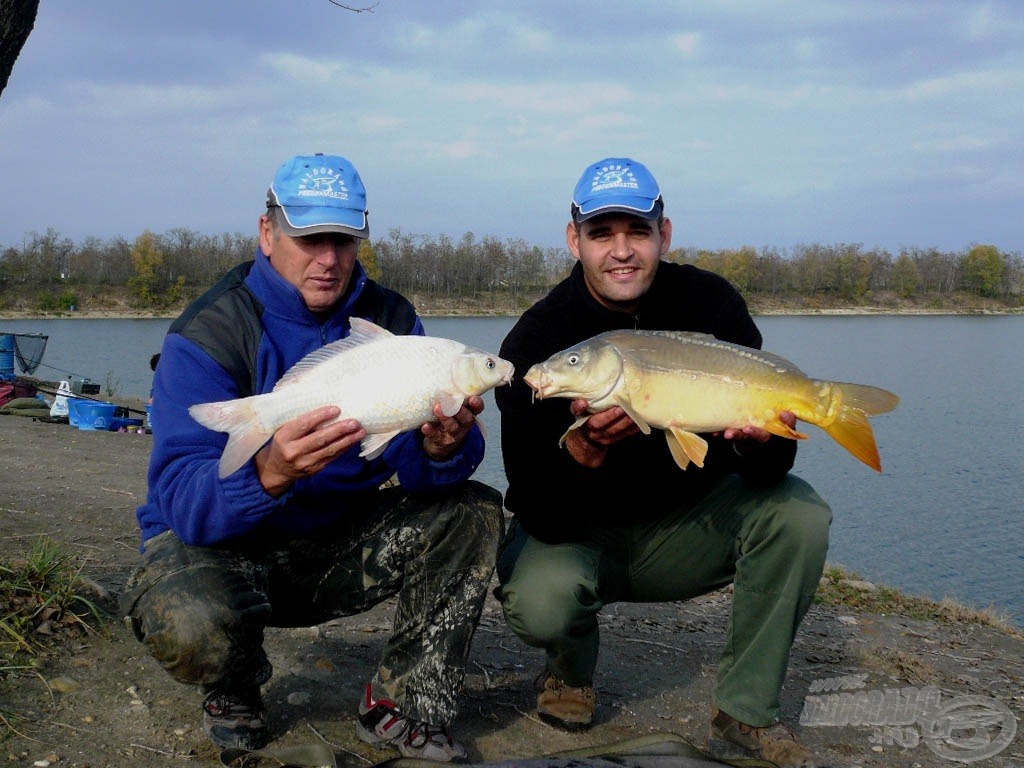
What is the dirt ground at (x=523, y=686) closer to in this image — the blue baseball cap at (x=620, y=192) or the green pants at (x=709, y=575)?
the green pants at (x=709, y=575)

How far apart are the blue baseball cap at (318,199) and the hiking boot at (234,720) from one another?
1521mm

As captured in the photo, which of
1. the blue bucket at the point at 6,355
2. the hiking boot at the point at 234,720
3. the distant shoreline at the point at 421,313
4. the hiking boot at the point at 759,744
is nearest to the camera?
the hiking boot at the point at 234,720

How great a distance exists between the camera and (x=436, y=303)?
52906 mm

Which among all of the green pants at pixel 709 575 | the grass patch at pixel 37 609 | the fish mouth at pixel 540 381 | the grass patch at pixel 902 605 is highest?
the fish mouth at pixel 540 381

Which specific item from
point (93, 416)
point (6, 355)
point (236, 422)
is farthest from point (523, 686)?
point (6, 355)

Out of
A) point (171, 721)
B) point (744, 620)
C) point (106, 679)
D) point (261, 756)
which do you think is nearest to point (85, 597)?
point (106, 679)

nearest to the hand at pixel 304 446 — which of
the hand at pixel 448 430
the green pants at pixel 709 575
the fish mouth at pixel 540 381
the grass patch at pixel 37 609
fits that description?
the hand at pixel 448 430

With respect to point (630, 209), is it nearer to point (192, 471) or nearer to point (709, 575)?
point (709, 575)

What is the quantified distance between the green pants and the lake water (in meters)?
0.28

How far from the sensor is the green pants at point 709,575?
3.01 metres

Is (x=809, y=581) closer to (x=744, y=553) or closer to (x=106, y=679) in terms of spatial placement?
(x=744, y=553)

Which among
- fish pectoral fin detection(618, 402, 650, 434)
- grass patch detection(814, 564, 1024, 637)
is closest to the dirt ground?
grass patch detection(814, 564, 1024, 637)

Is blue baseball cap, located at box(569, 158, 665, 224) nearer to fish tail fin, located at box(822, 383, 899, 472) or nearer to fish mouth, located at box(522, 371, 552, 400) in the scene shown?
fish mouth, located at box(522, 371, 552, 400)

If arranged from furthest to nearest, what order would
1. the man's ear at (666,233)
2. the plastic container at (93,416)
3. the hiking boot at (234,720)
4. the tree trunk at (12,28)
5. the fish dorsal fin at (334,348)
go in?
1. the plastic container at (93,416)
2. the man's ear at (666,233)
3. the tree trunk at (12,28)
4. the hiking boot at (234,720)
5. the fish dorsal fin at (334,348)
